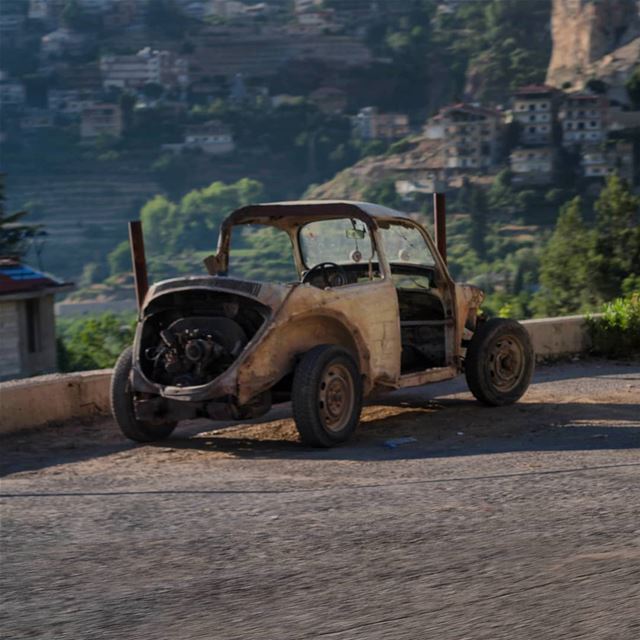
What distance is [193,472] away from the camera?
796 cm

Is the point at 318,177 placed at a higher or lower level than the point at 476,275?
higher

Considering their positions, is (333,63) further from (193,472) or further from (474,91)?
(193,472)

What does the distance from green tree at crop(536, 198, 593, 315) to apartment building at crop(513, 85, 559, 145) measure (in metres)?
54.5

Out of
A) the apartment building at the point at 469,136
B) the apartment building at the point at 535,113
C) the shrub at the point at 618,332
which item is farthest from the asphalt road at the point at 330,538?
the apartment building at the point at 535,113

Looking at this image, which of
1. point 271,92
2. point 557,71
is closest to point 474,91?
point 557,71

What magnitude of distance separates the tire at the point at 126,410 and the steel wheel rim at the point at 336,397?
1210 mm

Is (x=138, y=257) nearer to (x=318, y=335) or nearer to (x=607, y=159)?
(x=318, y=335)

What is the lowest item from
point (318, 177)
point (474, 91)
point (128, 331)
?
point (128, 331)

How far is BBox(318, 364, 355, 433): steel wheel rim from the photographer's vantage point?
877 cm

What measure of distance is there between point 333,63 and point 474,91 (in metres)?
23.9

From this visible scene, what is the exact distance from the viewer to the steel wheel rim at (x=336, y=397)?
8.77m

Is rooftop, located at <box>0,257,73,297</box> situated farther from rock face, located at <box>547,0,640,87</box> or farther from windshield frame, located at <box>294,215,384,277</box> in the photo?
rock face, located at <box>547,0,640,87</box>

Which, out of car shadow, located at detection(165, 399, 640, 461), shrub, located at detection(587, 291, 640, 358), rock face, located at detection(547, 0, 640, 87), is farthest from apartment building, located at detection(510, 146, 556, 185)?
car shadow, located at detection(165, 399, 640, 461)

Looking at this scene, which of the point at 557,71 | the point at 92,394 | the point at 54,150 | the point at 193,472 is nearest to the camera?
the point at 193,472
